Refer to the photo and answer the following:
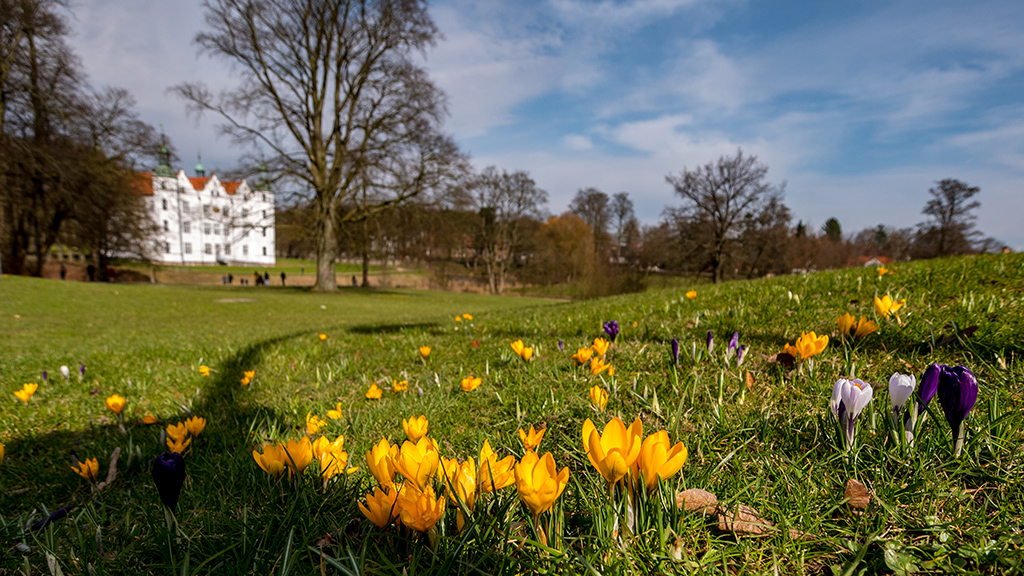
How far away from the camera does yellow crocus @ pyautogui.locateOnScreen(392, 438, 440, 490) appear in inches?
36.1

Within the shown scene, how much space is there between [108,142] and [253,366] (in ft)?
106

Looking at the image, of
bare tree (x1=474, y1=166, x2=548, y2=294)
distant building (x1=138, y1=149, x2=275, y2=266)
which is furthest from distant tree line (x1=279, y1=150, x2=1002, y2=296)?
distant building (x1=138, y1=149, x2=275, y2=266)

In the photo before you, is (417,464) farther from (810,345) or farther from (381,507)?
(810,345)

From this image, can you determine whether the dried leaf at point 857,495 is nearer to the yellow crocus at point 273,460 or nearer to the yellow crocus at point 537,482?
the yellow crocus at point 537,482

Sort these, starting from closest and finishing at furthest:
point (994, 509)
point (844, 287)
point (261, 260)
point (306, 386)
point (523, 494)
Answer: point (523, 494)
point (994, 509)
point (306, 386)
point (844, 287)
point (261, 260)

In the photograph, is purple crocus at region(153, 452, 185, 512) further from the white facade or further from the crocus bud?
the white facade

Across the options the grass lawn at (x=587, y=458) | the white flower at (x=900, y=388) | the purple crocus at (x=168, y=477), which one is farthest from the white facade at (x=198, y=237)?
the white flower at (x=900, y=388)

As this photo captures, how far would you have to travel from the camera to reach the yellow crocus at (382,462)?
3.06 ft

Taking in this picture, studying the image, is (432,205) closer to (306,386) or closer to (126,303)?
(126,303)

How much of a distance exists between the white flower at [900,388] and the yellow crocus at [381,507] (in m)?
1.28

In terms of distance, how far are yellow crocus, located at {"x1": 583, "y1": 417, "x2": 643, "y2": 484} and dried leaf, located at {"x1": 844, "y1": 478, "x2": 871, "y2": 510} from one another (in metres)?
0.62

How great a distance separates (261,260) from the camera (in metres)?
73.9

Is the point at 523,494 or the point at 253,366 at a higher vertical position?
the point at 523,494

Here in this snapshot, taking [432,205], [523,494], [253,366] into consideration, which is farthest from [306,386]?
[432,205]
